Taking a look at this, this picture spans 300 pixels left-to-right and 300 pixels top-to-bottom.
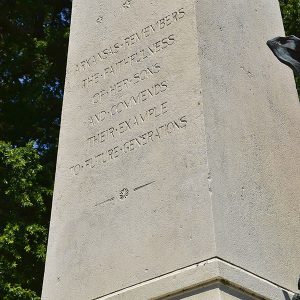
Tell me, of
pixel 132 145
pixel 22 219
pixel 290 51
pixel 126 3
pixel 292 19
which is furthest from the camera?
pixel 292 19

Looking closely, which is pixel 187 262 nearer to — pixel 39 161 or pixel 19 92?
pixel 39 161

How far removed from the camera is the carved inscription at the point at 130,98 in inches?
177

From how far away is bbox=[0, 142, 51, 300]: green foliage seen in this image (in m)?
8.88

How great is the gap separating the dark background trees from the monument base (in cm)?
519

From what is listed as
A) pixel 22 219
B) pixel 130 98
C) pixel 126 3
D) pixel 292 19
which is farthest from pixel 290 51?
pixel 292 19

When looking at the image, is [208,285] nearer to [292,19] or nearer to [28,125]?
[292,19]

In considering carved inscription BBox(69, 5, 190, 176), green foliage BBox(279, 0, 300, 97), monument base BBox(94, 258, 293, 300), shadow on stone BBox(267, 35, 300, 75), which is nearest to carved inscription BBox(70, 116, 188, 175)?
carved inscription BBox(69, 5, 190, 176)

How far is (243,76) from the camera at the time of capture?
476 cm

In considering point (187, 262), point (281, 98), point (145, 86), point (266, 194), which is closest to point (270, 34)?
point (281, 98)

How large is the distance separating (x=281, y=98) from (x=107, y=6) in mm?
1753

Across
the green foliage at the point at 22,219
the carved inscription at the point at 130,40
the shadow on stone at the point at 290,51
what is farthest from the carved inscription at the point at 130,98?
the green foliage at the point at 22,219

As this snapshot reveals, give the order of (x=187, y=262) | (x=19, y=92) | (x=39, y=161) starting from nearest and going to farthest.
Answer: (x=187, y=262) < (x=39, y=161) < (x=19, y=92)

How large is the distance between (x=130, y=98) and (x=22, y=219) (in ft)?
16.2

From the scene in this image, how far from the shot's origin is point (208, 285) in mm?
3555
